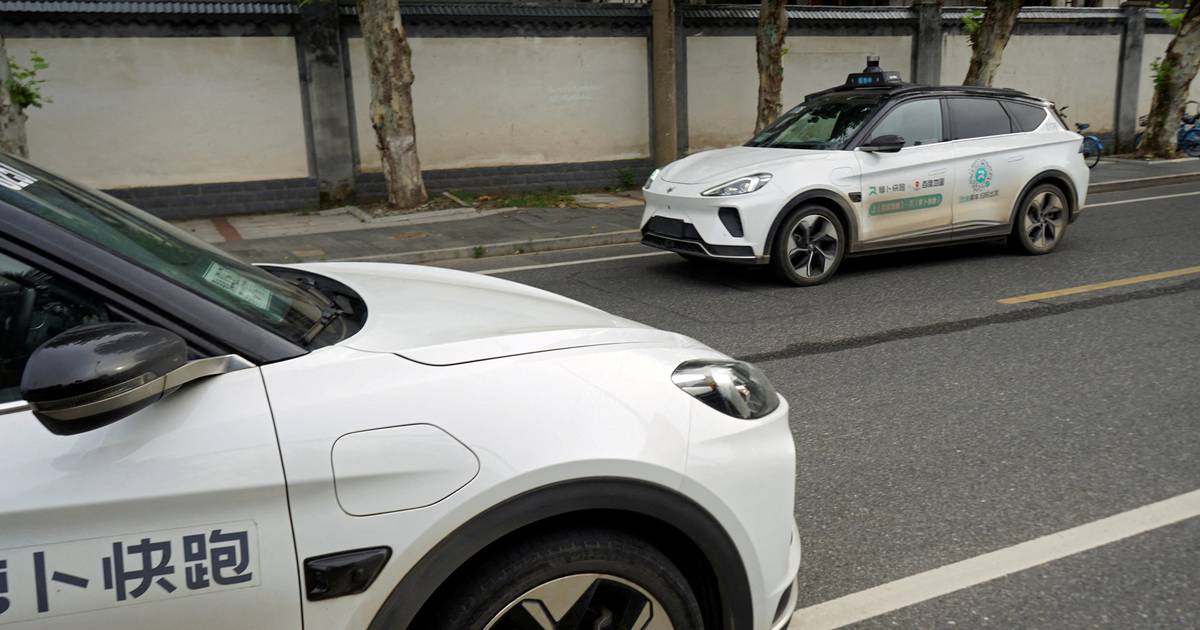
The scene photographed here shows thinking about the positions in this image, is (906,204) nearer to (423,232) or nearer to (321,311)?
(423,232)

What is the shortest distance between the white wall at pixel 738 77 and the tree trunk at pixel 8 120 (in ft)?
33.6

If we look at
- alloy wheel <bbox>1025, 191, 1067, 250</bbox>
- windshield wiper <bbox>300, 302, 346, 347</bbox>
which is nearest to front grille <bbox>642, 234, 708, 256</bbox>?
alloy wheel <bbox>1025, 191, 1067, 250</bbox>

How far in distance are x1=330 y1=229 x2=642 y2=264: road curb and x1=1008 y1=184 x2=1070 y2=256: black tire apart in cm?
399

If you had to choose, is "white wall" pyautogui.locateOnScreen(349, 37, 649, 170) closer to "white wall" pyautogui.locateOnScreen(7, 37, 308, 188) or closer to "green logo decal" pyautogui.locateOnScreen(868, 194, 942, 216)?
"white wall" pyautogui.locateOnScreen(7, 37, 308, 188)

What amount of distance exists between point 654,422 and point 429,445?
1.79 ft

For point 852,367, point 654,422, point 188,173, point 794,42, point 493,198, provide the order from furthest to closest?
point 794,42 < point 493,198 < point 188,173 < point 852,367 < point 654,422

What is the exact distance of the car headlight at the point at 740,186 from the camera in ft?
25.8

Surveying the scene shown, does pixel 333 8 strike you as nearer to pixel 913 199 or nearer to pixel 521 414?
pixel 913 199

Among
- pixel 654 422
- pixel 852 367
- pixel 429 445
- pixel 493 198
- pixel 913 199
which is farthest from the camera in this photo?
pixel 493 198

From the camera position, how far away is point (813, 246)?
8.16 metres

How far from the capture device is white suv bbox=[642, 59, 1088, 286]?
7.94m

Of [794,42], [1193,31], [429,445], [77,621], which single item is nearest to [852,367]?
[429,445]

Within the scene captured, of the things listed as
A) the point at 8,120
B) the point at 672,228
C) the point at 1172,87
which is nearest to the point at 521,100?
the point at 8,120

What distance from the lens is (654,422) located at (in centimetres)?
221
